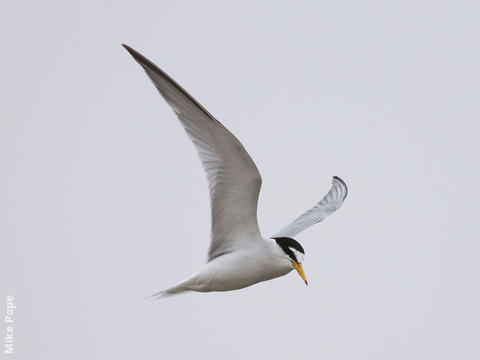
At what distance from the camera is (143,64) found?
7.08 m

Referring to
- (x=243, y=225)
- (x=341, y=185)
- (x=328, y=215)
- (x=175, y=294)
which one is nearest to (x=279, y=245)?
(x=243, y=225)

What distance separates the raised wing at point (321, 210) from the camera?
10.2 meters

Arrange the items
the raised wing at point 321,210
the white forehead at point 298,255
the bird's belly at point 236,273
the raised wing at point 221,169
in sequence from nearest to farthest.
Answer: the raised wing at point 221,169
the white forehead at point 298,255
the bird's belly at point 236,273
the raised wing at point 321,210

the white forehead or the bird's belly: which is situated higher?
the white forehead

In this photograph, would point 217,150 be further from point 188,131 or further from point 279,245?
point 279,245

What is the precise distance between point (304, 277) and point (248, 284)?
25.4 inches

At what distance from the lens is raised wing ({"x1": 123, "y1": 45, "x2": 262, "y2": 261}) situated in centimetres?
734

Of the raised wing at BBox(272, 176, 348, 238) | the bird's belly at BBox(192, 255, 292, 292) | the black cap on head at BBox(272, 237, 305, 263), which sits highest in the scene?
the raised wing at BBox(272, 176, 348, 238)

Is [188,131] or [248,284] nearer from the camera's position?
[188,131]

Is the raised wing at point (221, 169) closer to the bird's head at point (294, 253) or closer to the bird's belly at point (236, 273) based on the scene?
the bird's belly at point (236, 273)

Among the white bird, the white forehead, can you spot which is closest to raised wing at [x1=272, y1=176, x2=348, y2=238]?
the white bird

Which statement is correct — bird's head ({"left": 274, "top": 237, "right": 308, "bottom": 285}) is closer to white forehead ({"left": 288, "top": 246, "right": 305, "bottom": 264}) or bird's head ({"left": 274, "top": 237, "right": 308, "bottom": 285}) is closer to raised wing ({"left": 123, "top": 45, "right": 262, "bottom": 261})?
white forehead ({"left": 288, "top": 246, "right": 305, "bottom": 264})

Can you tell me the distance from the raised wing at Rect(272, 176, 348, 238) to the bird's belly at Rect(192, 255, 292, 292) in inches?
57.1

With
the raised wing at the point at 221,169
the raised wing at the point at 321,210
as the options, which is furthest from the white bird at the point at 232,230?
the raised wing at the point at 321,210
